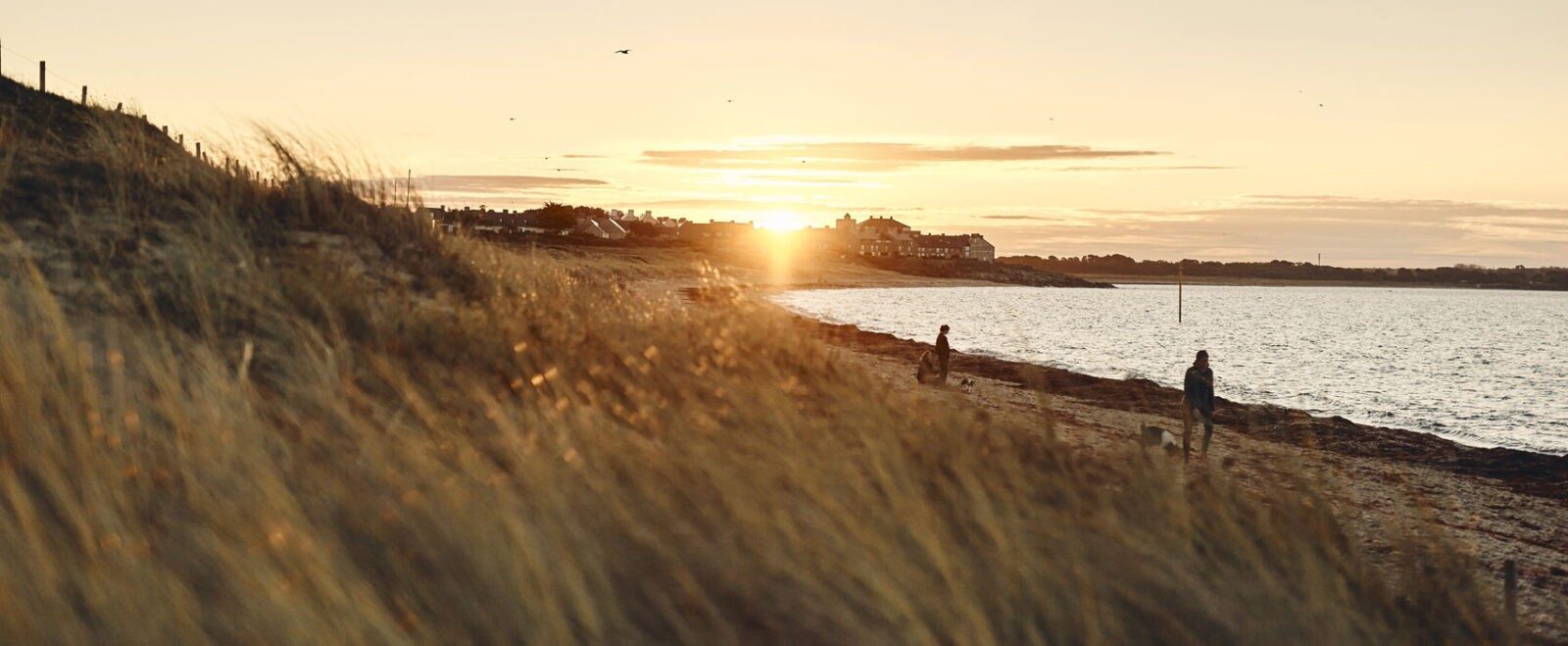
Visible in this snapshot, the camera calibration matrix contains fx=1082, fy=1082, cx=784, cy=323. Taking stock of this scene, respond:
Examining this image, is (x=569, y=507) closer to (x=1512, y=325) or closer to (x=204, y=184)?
(x=204, y=184)

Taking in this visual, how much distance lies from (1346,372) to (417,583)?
193 ft

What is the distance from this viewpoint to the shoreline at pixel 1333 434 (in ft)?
74.9

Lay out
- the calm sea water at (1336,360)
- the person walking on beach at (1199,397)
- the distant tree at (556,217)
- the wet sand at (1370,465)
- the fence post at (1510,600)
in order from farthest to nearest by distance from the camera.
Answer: the distant tree at (556,217)
the calm sea water at (1336,360)
the person walking on beach at (1199,397)
the wet sand at (1370,465)
the fence post at (1510,600)

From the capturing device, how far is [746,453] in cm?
545

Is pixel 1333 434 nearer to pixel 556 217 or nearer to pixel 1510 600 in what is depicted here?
pixel 1510 600

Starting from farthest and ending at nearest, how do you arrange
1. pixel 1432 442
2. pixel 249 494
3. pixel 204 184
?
pixel 1432 442 → pixel 204 184 → pixel 249 494

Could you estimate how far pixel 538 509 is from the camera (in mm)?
4312

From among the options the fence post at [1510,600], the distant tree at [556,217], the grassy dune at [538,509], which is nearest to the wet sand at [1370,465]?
the grassy dune at [538,509]

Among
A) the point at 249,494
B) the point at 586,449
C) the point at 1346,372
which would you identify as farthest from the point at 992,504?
the point at 1346,372

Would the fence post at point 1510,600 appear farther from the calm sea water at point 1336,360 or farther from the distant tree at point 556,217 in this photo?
the distant tree at point 556,217

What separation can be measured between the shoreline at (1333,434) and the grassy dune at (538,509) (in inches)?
385

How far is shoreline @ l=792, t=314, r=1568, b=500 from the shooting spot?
2283 centimetres

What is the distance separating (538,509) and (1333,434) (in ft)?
88.6

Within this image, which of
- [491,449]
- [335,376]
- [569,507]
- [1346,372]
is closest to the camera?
[569,507]
